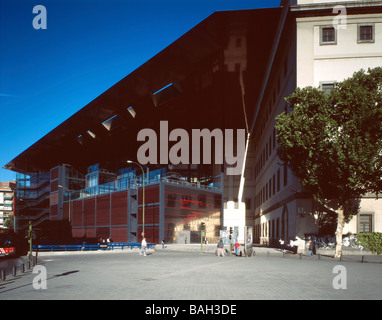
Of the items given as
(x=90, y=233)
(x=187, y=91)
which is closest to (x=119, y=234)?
(x=90, y=233)

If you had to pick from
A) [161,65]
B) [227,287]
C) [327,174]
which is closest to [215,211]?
[161,65]

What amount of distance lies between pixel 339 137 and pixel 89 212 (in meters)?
59.7

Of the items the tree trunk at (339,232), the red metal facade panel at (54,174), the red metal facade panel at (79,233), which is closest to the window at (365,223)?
the tree trunk at (339,232)

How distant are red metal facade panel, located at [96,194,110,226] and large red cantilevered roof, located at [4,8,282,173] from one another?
1280 centimetres

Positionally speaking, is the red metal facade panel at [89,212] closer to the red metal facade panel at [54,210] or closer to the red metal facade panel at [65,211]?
the red metal facade panel at [65,211]

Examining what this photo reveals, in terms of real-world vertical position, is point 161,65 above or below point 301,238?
above

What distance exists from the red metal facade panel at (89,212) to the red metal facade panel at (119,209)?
27.7 feet

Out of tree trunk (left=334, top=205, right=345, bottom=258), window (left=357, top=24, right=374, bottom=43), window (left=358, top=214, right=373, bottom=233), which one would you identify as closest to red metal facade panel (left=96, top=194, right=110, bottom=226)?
window (left=358, top=214, right=373, bottom=233)

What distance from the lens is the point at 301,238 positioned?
32.4 m

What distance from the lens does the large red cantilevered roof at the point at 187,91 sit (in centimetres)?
4669

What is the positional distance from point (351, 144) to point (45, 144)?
78.3m
